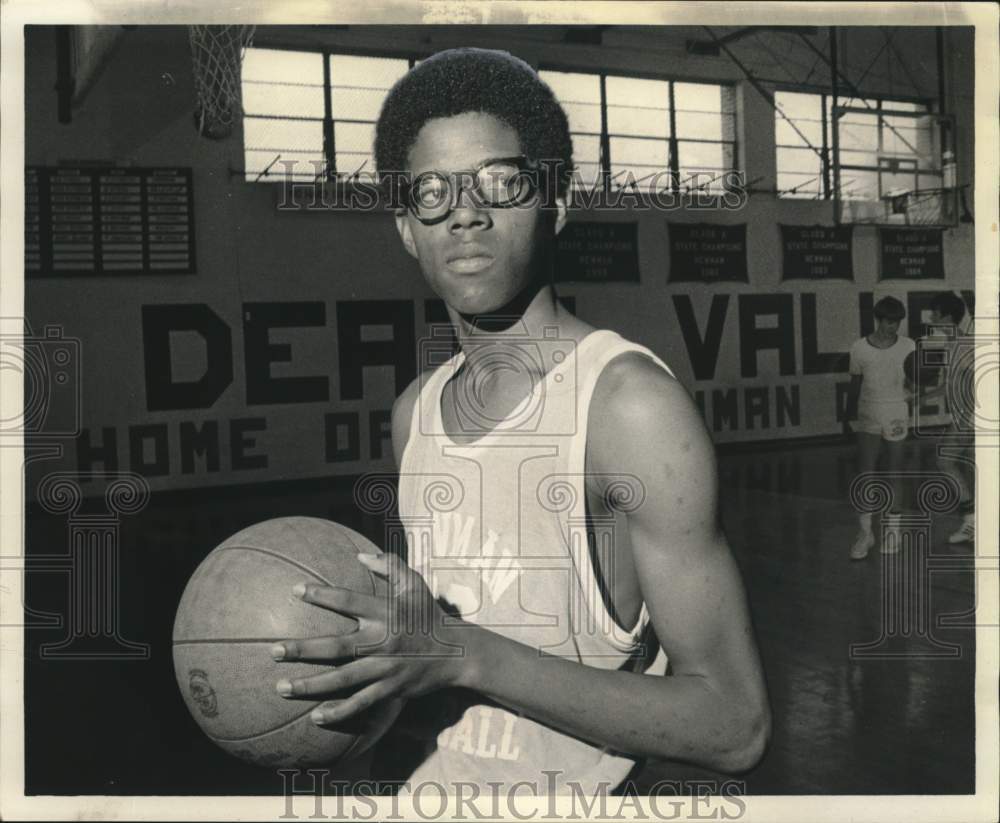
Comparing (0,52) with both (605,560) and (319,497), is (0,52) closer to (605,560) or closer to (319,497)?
(605,560)

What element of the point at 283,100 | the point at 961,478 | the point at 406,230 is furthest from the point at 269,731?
the point at 283,100

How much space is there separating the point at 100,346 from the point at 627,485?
7192mm

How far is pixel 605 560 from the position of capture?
4.58 feet

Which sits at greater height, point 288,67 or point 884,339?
point 288,67

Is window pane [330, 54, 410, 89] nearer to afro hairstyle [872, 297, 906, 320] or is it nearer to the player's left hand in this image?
afro hairstyle [872, 297, 906, 320]

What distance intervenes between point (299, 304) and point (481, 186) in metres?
6.69

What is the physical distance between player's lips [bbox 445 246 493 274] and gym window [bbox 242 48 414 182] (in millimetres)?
5406

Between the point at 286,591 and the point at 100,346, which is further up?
the point at 100,346

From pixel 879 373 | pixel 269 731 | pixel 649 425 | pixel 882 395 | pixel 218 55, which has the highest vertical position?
pixel 218 55

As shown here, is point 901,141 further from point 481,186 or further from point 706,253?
point 481,186

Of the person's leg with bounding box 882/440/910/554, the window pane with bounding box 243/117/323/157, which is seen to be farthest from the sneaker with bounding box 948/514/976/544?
the window pane with bounding box 243/117/323/157

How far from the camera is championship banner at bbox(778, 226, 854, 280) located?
29.1ft

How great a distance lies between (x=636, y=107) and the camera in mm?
7828

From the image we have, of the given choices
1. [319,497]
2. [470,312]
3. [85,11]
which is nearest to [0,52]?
[85,11]
